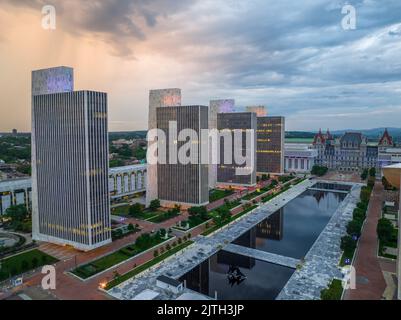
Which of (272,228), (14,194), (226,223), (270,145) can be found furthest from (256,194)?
(14,194)

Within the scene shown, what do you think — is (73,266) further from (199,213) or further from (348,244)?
(348,244)

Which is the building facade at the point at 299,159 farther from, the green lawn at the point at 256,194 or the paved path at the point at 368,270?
the paved path at the point at 368,270

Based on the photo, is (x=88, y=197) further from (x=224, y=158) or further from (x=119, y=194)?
(x=224, y=158)

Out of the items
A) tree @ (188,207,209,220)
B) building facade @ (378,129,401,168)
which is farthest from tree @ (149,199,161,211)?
building facade @ (378,129,401,168)

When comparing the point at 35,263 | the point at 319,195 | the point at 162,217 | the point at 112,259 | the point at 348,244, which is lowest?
the point at 112,259

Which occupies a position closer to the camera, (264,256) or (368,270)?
(368,270)

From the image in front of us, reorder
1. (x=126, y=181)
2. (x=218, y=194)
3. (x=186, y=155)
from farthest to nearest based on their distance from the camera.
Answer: (x=218, y=194)
(x=126, y=181)
(x=186, y=155)

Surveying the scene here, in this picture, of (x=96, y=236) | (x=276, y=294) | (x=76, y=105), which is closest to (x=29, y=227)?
(x=96, y=236)
